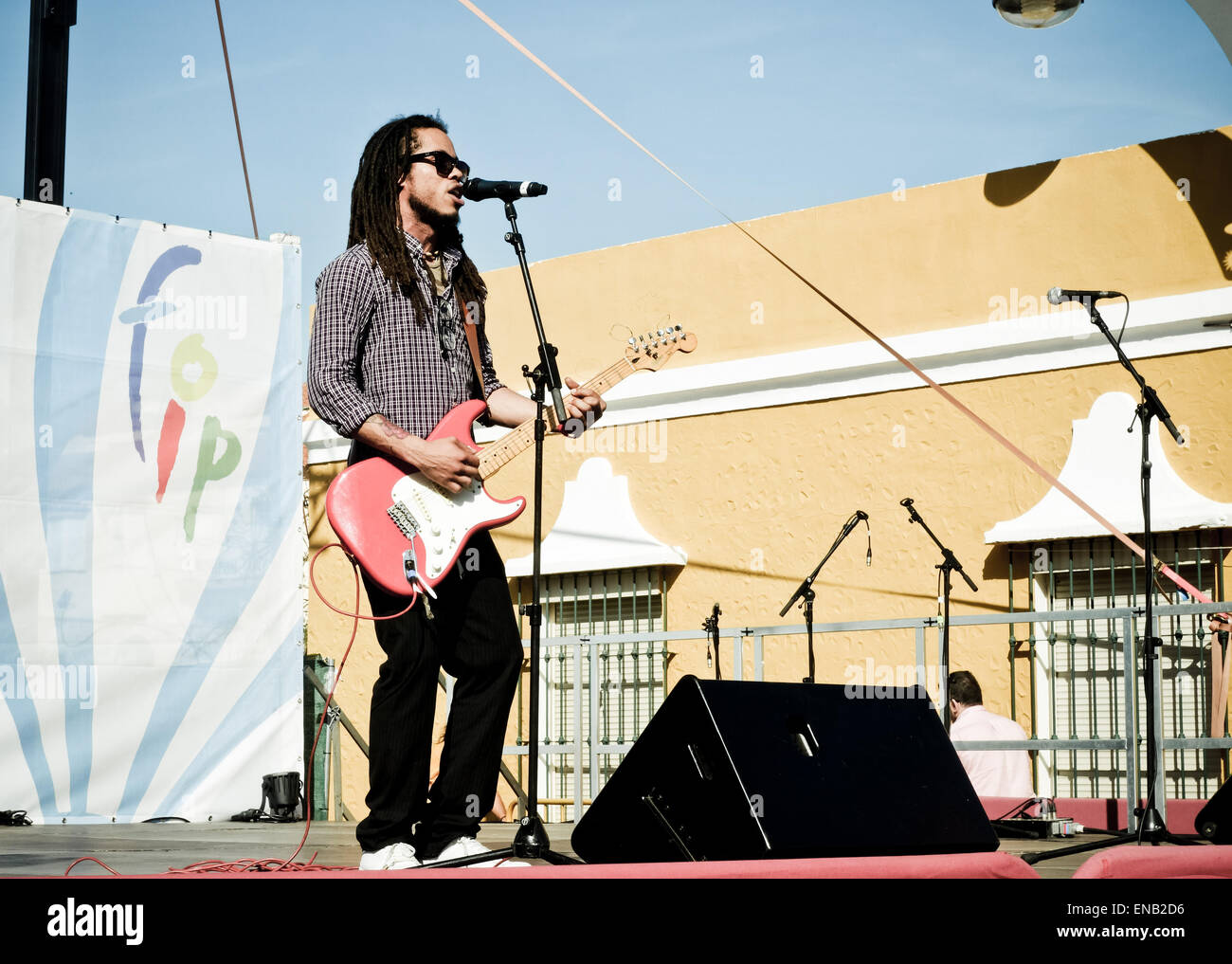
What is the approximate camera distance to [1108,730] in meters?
7.35

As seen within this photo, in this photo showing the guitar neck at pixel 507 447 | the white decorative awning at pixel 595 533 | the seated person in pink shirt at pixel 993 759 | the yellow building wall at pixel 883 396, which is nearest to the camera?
the guitar neck at pixel 507 447

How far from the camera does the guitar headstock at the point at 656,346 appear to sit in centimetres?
407

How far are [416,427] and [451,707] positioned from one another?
66cm

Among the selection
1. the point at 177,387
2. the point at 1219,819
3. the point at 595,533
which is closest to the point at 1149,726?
the point at 1219,819

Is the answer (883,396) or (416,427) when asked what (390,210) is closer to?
(416,427)

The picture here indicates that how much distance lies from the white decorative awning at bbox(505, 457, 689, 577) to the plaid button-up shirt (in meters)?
5.93

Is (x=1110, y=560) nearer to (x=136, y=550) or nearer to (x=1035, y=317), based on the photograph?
(x=1035, y=317)

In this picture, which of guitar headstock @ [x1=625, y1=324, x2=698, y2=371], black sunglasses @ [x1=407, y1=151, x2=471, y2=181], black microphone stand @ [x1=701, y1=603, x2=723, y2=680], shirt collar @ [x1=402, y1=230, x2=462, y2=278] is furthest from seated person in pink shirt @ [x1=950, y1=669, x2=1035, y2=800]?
black sunglasses @ [x1=407, y1=151, x2=471, y2=181]

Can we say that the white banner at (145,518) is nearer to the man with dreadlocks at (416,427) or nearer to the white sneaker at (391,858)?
the man with dreadlocks at (416,427)

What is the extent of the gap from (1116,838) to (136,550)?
13.7 ft

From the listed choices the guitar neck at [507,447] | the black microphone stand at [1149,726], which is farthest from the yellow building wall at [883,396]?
the guitar neck at [507,447]

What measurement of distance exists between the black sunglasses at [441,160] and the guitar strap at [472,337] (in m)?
0.29

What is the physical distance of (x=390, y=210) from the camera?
10.6 feet

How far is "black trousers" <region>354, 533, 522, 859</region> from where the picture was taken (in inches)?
115
